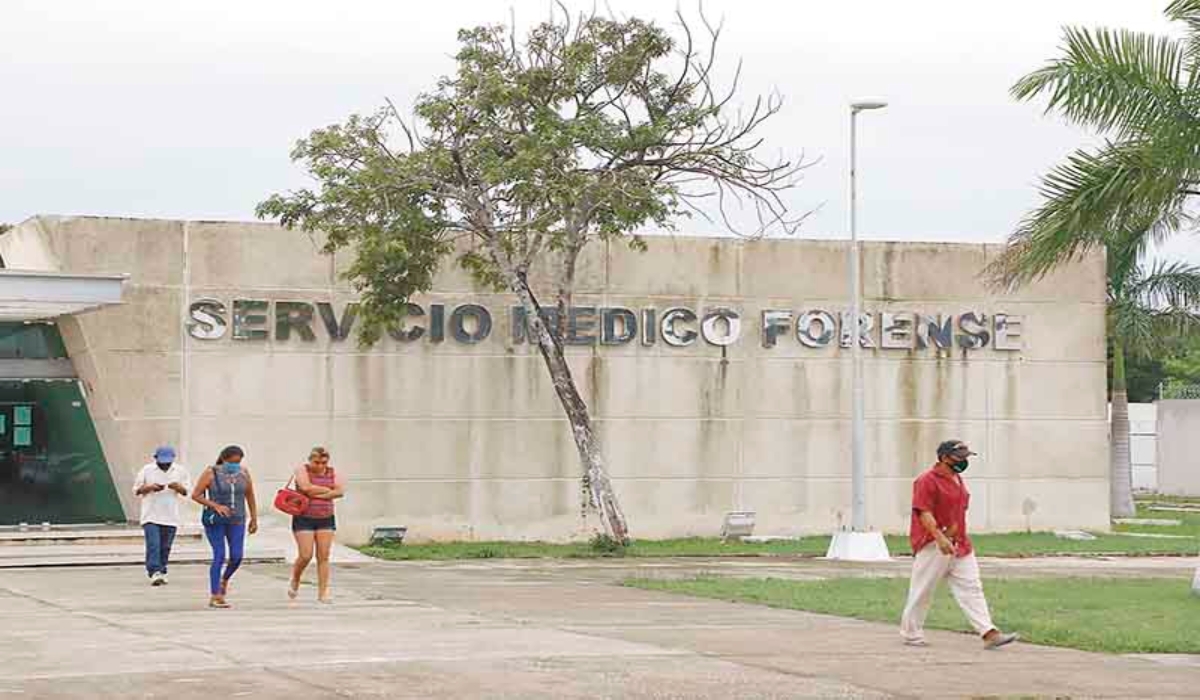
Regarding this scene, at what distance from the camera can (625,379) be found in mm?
35062

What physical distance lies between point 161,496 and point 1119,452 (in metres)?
30.3

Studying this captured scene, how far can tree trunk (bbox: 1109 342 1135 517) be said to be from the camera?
46.3 m

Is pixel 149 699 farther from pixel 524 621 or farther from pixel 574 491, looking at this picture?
pixel 574 491

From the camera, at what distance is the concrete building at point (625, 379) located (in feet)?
107

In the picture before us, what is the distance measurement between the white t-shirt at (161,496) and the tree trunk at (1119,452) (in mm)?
28428

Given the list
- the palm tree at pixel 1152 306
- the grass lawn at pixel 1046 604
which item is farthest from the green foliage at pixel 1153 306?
the grass lawn at pixel 1046 604

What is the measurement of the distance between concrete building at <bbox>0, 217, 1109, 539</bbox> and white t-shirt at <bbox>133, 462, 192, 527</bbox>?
32.9ft

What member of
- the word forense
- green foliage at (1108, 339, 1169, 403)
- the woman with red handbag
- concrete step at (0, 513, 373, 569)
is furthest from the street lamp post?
green foliage at (1108, 339, 1169, 403)

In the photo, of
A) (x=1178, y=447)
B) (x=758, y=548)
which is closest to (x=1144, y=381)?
(x=1178, y=447)

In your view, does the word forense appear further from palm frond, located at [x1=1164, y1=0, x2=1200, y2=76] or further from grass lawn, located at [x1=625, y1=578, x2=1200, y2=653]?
palm frond, located at [x1=1164, y1=0, x2=1200, y2=76]

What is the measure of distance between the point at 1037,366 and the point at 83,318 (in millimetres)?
17241

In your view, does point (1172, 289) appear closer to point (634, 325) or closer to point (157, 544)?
point (634, 325)

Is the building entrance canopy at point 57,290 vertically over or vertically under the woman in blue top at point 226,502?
over

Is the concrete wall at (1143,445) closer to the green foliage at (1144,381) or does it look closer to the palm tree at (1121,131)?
the green foliage at (1144,381)
